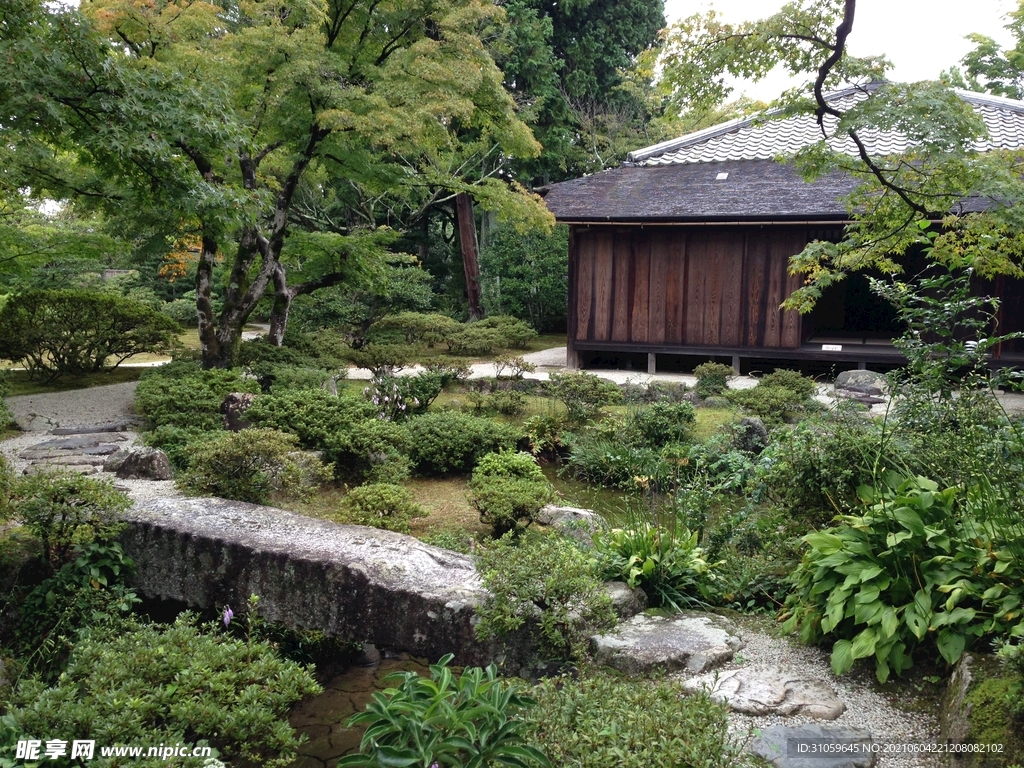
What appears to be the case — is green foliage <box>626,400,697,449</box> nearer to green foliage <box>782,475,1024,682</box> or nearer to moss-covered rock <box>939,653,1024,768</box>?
green foliage <box>782,475,1024,682</box>

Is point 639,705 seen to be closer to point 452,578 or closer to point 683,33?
point 452,578

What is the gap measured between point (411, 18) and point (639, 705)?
380 inches

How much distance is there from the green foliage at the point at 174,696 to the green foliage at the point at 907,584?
2.25 m

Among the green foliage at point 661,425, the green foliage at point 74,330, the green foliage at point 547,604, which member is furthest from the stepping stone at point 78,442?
the green foliage at point 547,604

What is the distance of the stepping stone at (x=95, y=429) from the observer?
7.56 m

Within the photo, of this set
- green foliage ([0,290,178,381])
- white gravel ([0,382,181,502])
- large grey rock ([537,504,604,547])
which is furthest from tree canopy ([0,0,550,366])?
large grey rock ([537,504,604,547])

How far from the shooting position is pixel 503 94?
1047 cm

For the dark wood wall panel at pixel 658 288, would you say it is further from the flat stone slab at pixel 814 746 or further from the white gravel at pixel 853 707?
the flat stone slab at pixel 814 746

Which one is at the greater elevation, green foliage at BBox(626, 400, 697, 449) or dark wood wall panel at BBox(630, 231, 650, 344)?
dark wood wall panel at BBox(630, 231, 650, 344)

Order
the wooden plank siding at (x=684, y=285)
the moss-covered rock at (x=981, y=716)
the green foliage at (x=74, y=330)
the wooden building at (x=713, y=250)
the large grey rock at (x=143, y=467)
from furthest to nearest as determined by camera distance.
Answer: the wooden plank siding at (x=684, y=285) → the wooden building at (x=713, y=250) → the green foliage at (x=74, y=330) → the large grey rock at (x=143, y=467) → the moss-covered rock at (x=981, y=716)

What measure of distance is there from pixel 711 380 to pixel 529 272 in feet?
29.7

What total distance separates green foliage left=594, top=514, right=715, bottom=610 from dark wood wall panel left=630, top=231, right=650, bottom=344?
929 centimetres

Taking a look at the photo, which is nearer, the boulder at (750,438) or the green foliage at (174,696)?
the green foliage at (174,696)

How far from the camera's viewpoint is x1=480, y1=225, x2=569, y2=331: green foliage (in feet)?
62.3
